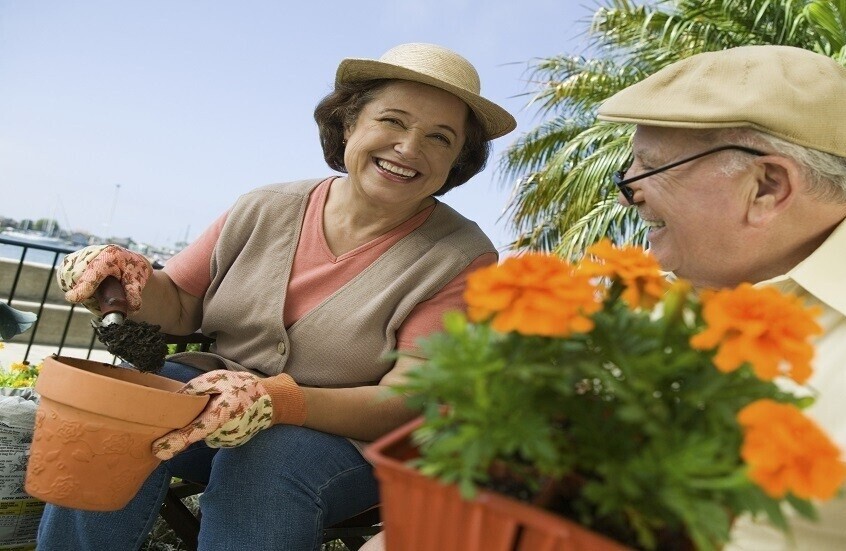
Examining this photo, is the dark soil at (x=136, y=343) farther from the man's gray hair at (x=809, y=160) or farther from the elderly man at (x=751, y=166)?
the man's gray hair at (x=809, y=160)

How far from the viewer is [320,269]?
5.86ft

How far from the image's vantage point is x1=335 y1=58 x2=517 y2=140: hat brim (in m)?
1.72

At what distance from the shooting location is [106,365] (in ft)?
4.25

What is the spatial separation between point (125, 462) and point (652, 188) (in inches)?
41.5

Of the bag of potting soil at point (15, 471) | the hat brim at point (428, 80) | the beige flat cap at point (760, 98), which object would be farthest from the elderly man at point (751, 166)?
the bag of potting soil at point (15, 471)

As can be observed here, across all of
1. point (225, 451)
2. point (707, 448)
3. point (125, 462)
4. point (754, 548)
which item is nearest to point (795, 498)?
point (707, 448)

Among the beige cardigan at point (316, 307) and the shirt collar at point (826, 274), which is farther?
the beige cardigan at point (316, 307)

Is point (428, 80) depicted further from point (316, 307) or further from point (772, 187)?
point (772, 187)

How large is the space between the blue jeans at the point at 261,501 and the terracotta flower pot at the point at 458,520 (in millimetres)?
766

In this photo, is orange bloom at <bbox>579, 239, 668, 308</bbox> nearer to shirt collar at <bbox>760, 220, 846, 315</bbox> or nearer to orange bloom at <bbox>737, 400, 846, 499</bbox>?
orange bloom at <bbox>737, 400, 846, 499</bbox>

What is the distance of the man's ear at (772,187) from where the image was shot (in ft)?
3.85

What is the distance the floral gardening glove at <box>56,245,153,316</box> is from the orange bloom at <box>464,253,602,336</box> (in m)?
1.25

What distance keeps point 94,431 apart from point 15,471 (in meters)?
0.87

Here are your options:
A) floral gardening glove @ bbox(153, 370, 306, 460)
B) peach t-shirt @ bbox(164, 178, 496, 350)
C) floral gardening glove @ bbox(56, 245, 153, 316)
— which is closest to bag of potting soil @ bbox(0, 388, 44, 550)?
floral gardening glove @ bbox(56, 245, 153, 316)
